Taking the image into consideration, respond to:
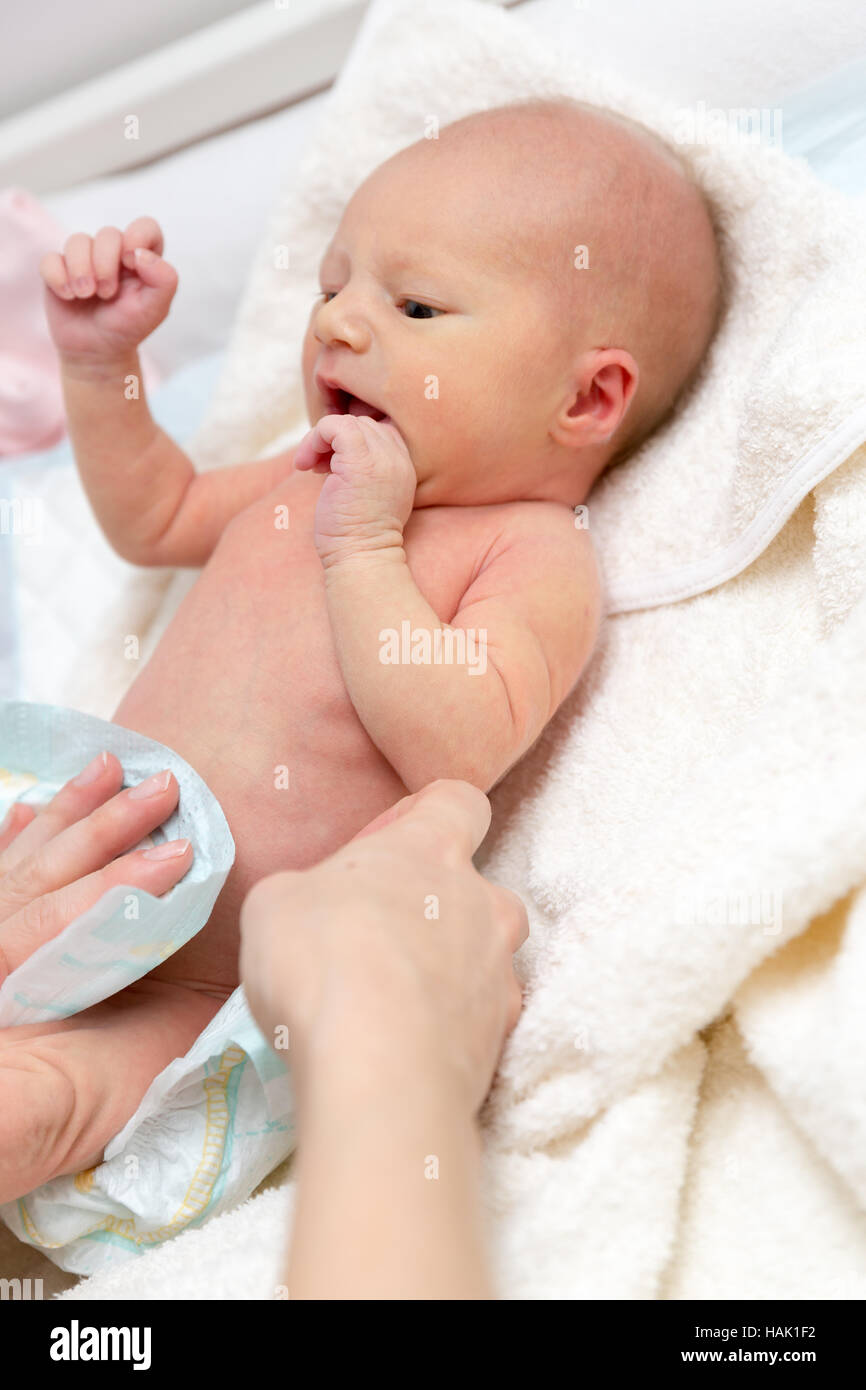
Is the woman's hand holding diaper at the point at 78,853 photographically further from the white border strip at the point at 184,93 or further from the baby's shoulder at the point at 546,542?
the white border strip at the point at 184,93

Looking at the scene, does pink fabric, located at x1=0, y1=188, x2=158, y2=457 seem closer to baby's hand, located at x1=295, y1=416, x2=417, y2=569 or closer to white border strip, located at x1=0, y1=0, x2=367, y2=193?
white border strip, located at x1=0, y1=0, x2=367, y2=193

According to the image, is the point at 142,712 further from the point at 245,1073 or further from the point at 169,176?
the point at 169,176

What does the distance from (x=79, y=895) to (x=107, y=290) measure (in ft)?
2.15

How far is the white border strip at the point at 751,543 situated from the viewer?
3.38 feet

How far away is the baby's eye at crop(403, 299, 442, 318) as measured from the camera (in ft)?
3.69

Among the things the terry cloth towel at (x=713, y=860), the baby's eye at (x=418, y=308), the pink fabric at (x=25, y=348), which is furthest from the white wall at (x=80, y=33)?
the baby's eye at (x=418, y=308)

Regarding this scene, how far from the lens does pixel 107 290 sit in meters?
1.26

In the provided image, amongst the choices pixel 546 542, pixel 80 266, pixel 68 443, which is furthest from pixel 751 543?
pixel 68 443

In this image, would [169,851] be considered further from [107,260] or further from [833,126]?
[833,126]

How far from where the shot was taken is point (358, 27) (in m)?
1.68

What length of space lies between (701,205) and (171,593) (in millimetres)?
760

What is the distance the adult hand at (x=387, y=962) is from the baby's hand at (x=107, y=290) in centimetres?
74

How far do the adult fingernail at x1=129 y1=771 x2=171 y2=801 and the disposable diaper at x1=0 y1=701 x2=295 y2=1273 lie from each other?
8cm

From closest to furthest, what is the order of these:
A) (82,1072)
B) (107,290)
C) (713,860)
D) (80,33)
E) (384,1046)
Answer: (384,1046), (713,860), (82,1072), (107,290), (80,33)
